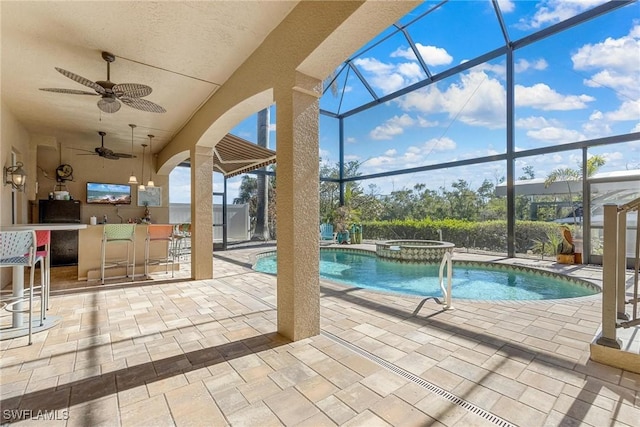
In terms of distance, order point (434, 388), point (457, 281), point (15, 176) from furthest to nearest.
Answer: point (457, 281) → point (15, 176) → point (434, 388)

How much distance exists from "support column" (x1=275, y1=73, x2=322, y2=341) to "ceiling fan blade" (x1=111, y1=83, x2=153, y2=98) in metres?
1.78

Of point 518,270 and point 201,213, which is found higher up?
point 201,213

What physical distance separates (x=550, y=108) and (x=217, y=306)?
919 centimetres

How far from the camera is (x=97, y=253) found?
533 cm

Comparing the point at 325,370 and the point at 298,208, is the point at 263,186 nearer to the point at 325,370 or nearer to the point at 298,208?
the point at 298,208

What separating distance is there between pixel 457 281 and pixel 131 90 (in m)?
6.69

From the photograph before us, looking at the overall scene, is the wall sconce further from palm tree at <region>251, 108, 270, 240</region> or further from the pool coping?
palm tree at <region>251, 108, 270, 240</region>

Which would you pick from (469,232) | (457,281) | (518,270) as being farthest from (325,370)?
(469,232)

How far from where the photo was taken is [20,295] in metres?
2.82

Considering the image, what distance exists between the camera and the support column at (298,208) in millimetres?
2621

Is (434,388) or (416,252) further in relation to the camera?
(416,252)

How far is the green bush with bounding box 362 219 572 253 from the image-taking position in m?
7.72

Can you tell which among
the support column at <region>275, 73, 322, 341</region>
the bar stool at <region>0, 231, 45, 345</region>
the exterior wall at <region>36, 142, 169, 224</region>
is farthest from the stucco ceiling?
the exterior wall at <region>36, 142, 169, 224</region>

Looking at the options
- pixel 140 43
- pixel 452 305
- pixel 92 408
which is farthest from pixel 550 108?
pixel 92 408
